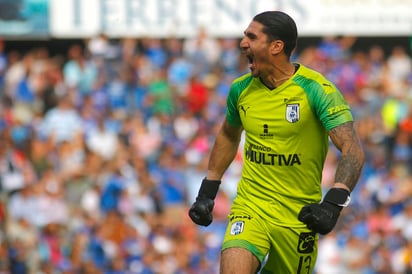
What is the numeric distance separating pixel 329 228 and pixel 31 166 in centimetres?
1092

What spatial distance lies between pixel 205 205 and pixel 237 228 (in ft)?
1.66

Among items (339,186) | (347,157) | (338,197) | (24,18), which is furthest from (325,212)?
(24,18)

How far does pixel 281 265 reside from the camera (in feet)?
25.0

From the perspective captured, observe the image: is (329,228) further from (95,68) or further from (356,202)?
(95,68)

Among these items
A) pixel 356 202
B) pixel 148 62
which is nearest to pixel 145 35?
pixel 148 62

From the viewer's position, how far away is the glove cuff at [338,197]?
6978 millimetres

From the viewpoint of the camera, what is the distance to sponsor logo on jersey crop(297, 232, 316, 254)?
757cm

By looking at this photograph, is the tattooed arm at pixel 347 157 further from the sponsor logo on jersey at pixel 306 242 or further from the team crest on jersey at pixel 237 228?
the team crest on jersey at pixel 237 228

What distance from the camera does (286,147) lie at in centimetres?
755

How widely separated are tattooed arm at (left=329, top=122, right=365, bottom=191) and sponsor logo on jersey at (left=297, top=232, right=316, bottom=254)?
0.57 meters

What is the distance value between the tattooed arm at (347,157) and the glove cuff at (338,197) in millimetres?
78

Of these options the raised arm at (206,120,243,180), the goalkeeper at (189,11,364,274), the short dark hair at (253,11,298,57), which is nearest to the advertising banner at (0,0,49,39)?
the raised arm at (206,120,243,180)

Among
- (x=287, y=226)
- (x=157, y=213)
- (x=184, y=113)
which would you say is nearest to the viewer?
(x=287, y=226)

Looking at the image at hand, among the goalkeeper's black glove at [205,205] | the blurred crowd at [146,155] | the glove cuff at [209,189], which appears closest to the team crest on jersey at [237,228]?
the goalkeeper's black glove at [205,205]
